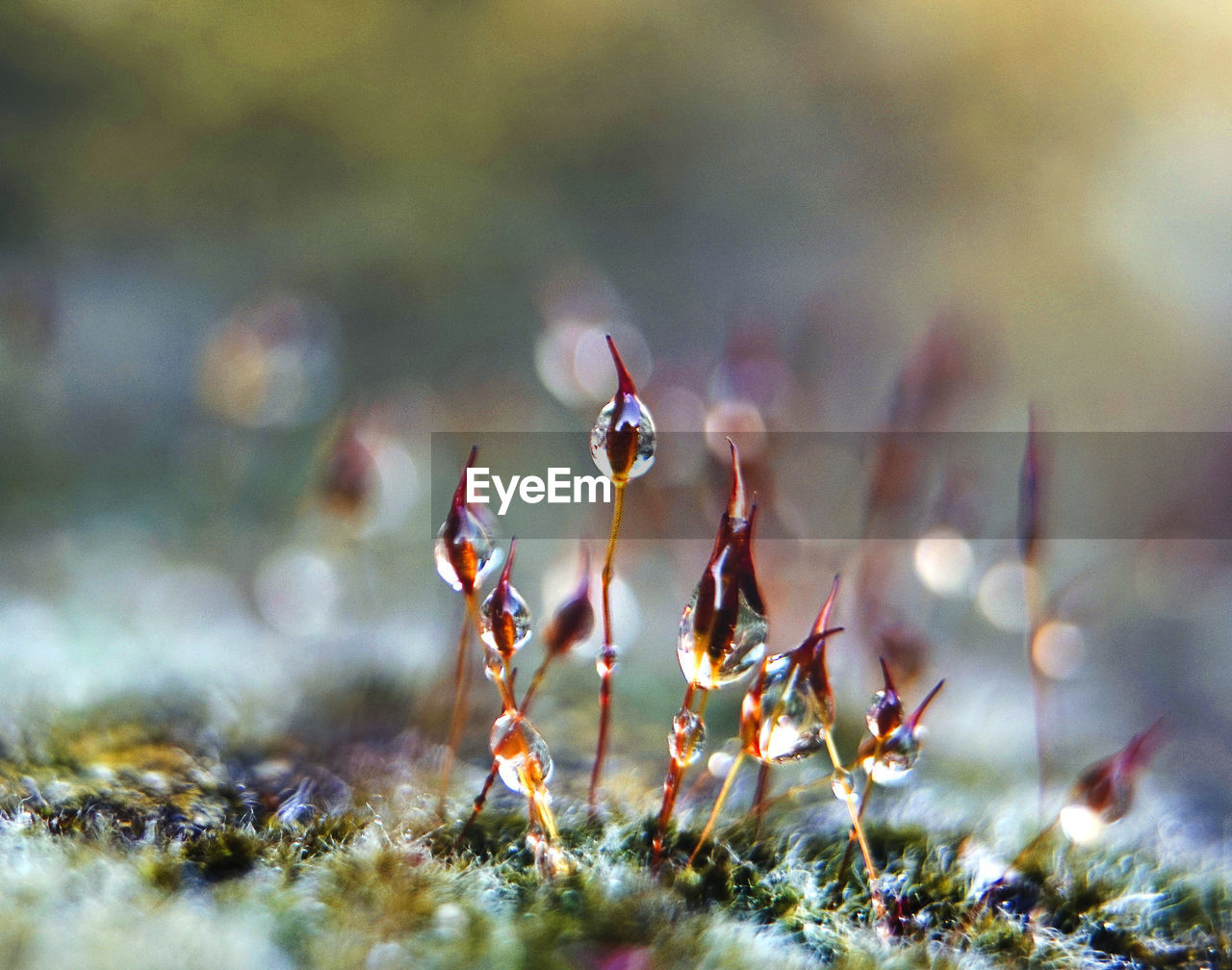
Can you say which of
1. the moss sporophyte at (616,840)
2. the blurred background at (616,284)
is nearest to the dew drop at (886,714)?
the moss sporophyte at (616,840)

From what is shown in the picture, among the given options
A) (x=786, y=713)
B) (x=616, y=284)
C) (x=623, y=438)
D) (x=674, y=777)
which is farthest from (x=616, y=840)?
(x=616, y=284)

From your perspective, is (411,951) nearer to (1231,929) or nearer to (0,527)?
(1231,929)

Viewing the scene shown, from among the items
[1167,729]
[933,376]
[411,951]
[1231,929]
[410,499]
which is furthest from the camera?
[410,499]

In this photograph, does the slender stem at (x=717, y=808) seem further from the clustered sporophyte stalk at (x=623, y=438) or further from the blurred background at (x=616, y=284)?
the blurred background at (x=616, y=284)

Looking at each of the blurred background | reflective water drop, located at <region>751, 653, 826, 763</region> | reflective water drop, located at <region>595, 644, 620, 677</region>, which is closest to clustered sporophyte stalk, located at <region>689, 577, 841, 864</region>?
reflective water drop, located at <region>751, 653, 826, 763</region>

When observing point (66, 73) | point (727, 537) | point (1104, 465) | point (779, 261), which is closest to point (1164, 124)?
point (1104, 465)

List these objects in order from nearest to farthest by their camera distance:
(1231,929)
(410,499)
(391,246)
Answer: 1. (1231,929)
2. (410,499)
3. (391,246)

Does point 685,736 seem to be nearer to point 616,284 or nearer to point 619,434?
point 619,434
